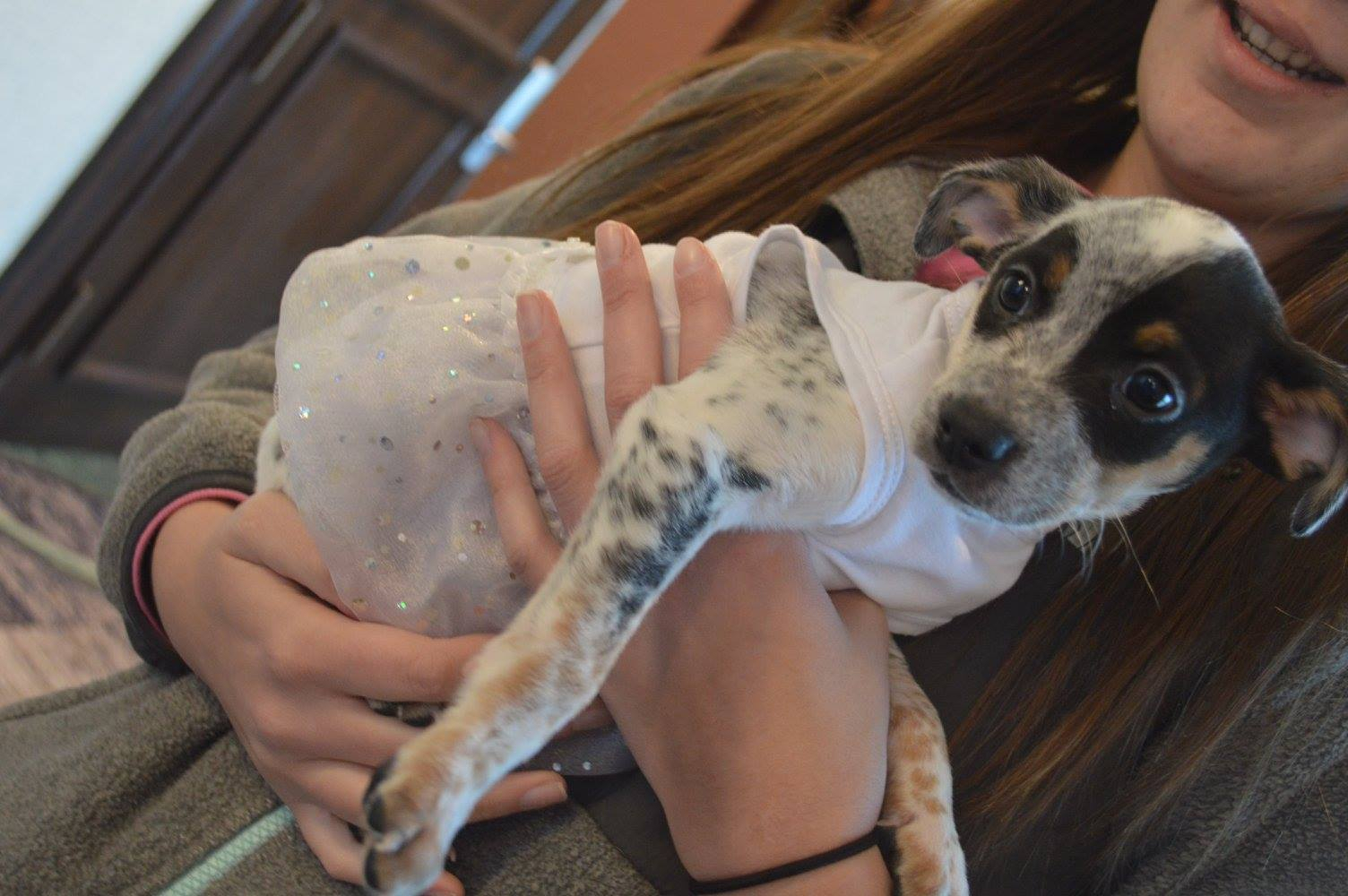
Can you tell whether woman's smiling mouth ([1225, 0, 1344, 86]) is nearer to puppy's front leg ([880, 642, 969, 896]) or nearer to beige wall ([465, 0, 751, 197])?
puppy's front leg ([880, 642, 969, 896])

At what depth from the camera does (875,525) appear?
1153 millimetres

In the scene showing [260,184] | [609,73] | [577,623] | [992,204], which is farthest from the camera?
[609,73]

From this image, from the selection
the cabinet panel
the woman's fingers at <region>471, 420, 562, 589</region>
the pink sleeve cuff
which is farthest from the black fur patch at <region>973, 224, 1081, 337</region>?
the cabinet panel

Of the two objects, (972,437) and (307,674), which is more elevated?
(972,437)

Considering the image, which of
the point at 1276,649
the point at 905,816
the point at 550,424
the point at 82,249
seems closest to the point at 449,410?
the point at 550,424

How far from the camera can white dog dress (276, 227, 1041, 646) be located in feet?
3.89

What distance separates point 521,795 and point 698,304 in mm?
700

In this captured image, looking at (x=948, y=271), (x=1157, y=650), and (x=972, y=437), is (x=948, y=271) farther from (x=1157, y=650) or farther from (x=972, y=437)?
(x=1157, y=650)

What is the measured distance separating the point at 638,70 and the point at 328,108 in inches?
53.1

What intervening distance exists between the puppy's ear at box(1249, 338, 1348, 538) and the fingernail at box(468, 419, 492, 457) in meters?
1.00

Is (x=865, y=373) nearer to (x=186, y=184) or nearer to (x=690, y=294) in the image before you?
(x=690, y=294)

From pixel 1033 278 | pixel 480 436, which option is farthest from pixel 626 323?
pixel 1033 278

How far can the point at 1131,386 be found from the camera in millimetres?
1115

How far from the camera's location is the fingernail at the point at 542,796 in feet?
3.94
